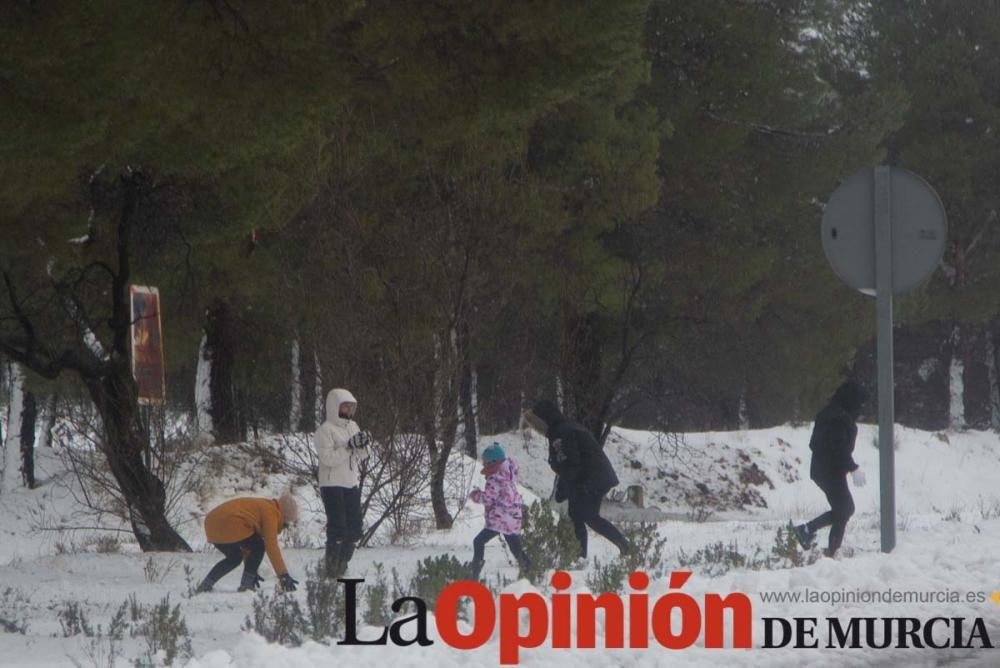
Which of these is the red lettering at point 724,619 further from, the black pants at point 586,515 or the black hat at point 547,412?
the black hat at point 547,412

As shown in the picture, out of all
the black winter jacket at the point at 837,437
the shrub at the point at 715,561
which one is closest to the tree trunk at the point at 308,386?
the shrub at the point at 715,561

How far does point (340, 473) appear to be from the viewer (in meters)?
11.4

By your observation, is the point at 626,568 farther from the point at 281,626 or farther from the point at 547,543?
the point at 281,626

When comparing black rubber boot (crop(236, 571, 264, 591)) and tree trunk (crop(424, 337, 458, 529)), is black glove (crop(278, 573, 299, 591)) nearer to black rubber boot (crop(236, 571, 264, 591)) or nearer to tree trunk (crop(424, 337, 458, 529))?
black rubber boot (crop(236, 571, 264, 591))

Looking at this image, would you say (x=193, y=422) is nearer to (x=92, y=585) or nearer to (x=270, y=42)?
(x=92, y=585)

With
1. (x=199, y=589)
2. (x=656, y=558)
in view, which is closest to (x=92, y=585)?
(x=199, y=589)

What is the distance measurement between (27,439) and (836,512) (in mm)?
21029

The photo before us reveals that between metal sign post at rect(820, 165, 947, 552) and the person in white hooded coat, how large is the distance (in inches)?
153

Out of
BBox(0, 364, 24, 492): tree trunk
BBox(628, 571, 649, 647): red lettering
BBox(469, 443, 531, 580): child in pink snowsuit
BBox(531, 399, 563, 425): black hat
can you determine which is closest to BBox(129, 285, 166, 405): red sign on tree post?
BBox(531, 399, 563, 425): black hat

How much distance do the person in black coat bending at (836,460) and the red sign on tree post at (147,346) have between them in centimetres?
553

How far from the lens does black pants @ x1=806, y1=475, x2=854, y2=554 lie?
11414 mm

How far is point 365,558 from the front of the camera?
12.6m

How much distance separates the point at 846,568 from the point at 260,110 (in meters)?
4.88

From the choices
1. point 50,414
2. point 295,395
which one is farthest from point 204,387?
A: point 50,414
